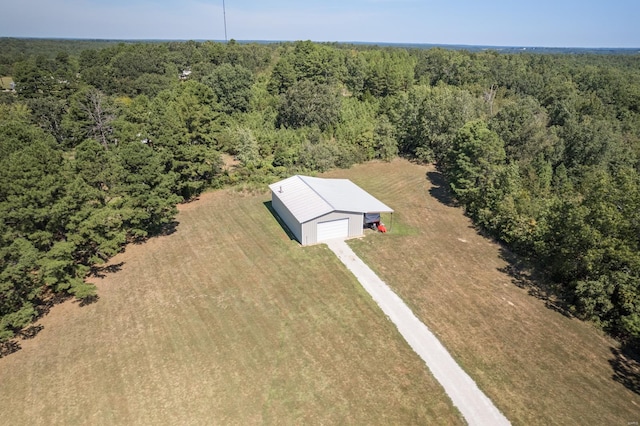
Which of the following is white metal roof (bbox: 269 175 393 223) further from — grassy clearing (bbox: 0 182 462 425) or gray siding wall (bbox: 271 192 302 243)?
grassy clearing (bbox: 0 182 462 425)

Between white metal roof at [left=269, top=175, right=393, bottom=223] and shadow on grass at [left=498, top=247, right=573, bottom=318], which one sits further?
white metal roof at [left=269, top=175, right=393, bottom=223]

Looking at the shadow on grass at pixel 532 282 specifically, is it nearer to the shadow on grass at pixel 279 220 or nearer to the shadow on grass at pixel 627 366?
the shadow on grass at pixel 627 366

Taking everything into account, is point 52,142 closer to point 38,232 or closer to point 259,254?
point 38,232

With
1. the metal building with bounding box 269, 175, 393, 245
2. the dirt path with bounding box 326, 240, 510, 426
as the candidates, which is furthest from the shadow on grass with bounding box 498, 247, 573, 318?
the metal building with bounding box 269, 175, 393, 245

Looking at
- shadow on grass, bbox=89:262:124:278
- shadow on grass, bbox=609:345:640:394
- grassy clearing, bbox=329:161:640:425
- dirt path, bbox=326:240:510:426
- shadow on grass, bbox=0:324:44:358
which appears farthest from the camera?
shadow on grass, bbox=89:262:124:278

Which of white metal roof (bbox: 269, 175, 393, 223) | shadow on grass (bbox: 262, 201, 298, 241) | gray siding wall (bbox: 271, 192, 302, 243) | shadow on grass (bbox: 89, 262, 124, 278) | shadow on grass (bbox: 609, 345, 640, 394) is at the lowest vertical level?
shadow on grass (bbox: 609, 345, 640, 394)

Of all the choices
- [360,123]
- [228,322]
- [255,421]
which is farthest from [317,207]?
[360,123]

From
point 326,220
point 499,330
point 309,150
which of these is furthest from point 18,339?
point 309,150

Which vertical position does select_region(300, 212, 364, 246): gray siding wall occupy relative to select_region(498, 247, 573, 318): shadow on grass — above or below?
above
